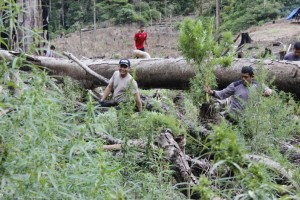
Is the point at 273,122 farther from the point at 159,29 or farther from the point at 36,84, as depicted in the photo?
the point at 159,29

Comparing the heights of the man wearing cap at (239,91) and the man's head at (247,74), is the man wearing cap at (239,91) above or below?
below

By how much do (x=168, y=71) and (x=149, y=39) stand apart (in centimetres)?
2418

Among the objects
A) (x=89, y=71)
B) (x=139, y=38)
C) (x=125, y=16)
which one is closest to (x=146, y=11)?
(x=125, y=16)

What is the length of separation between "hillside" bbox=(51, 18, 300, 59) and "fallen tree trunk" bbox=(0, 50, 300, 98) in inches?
603

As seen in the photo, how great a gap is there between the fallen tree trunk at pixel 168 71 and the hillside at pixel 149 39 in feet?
50.3

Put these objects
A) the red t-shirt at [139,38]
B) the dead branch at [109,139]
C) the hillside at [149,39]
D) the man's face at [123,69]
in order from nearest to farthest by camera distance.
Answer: the dead branch at [109,139], the man's face at [123,69], the red t-shirt at [139,38], the hillside at [149,39]

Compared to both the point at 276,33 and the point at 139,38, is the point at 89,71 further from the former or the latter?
the point at 276,33

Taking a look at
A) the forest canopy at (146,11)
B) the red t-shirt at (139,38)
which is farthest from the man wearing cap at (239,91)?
the forest canopy at (146,11)

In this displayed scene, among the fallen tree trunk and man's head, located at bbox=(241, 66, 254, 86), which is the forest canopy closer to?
the fallen tree trunk

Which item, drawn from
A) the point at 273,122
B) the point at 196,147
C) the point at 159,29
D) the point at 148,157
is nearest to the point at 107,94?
the point at 196,147

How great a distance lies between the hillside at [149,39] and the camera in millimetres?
26484

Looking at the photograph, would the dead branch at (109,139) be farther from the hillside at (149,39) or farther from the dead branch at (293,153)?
the hillside at (149,39)

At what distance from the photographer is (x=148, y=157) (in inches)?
170

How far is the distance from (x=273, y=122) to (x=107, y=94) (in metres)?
2.98
